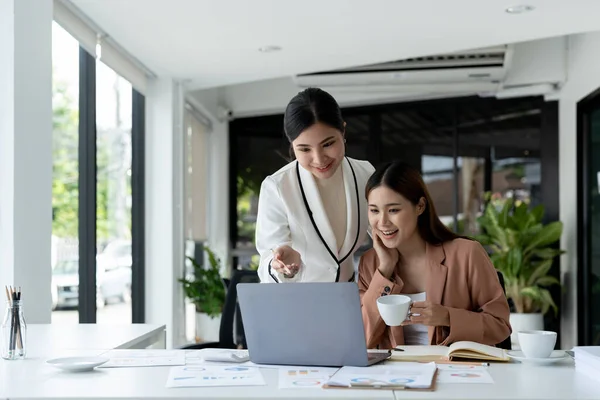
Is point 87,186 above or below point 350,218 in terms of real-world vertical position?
above

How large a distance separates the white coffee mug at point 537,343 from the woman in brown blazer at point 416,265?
0.41 meters

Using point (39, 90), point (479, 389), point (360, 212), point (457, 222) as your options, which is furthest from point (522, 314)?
point (479, 389)

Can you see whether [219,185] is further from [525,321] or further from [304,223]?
[304,223]

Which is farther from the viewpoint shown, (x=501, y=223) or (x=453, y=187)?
(x=453, y=187)

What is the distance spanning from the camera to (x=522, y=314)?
5.87m

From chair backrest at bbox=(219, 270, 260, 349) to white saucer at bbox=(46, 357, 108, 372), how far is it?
5.81 feet

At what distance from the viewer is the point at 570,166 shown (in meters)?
6.00

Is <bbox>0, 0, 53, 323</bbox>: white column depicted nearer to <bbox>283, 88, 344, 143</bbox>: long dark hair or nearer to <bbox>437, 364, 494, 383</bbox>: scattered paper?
<bbox>283, 88, 344, 143</bbox>: long dark hair

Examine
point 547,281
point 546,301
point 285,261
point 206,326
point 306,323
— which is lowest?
point 206,326

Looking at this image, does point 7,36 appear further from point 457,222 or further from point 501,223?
point 457,222

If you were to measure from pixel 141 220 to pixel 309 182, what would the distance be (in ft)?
10.7

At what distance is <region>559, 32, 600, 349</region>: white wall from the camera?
18.8ft

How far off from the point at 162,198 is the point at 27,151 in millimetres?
2654

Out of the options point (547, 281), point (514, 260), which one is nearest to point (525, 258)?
point (514, 260)
